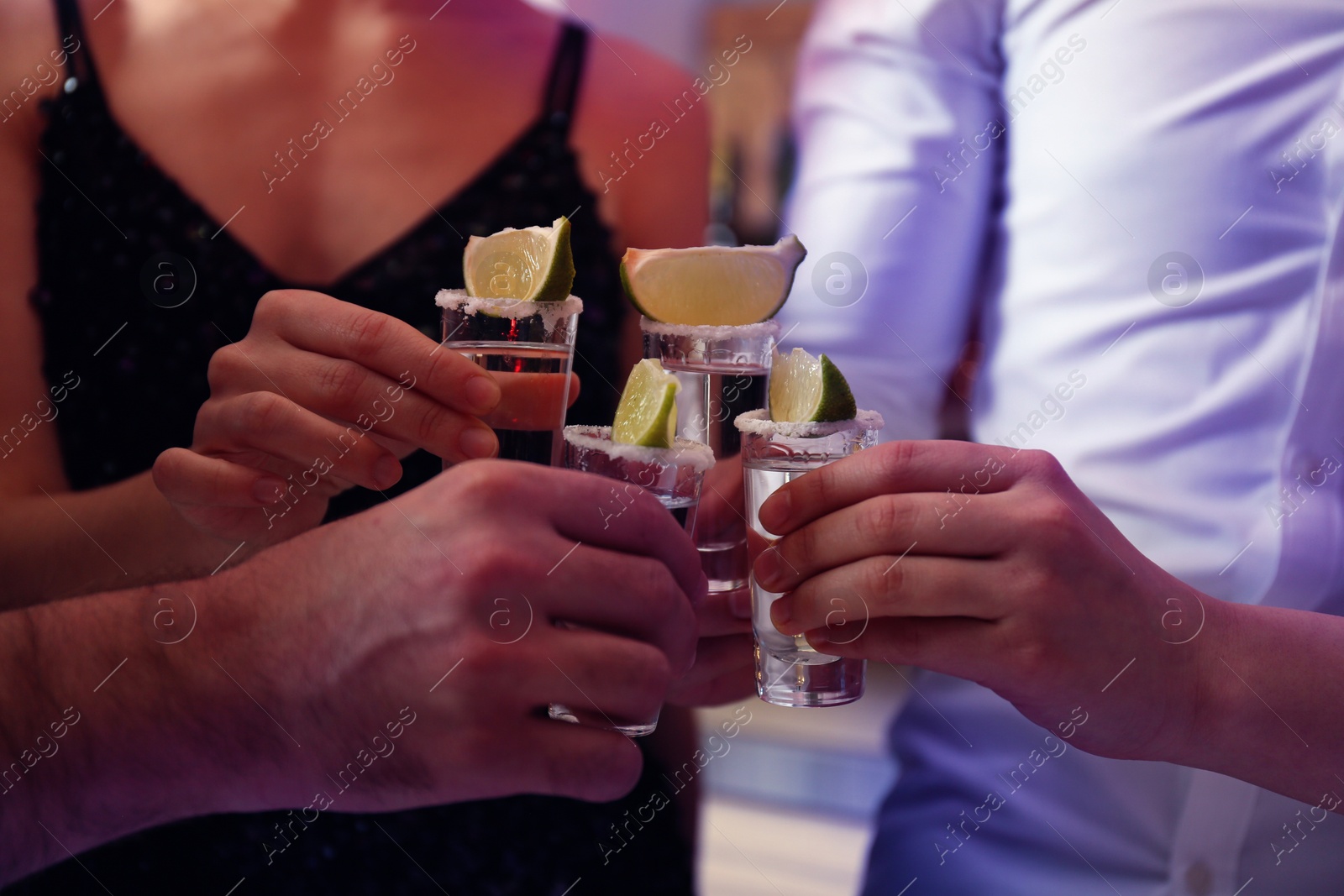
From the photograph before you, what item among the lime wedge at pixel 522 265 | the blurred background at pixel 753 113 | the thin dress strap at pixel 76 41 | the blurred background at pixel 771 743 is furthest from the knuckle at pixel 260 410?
the blurred background at pixel 753 113

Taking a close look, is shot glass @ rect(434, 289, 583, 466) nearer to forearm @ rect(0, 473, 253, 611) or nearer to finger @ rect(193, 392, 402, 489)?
finger @ rect(193, 392, 402, 489)

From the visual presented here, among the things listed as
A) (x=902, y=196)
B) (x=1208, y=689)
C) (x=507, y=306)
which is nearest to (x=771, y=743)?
(x=902, y=196)

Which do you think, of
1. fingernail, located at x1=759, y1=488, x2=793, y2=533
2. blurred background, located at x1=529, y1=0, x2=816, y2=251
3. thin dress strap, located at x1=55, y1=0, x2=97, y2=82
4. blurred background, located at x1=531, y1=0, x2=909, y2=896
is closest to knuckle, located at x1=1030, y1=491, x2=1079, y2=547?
fingernail, located at x1=759, y1=488, x2=793, y2=533

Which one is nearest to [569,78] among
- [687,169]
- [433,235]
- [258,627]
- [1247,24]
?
[687,169]

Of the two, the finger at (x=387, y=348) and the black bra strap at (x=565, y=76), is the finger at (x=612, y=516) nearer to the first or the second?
the finger at (x=387, y=348)

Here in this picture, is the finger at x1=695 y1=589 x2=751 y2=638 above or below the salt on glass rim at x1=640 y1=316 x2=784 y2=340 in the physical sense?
below

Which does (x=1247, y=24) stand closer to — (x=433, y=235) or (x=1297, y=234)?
(x=1297, y=234)

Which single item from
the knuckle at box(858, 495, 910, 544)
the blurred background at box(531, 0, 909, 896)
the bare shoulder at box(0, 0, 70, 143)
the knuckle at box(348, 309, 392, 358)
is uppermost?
the bare shoulder at box(0, 0, 70, 143)
